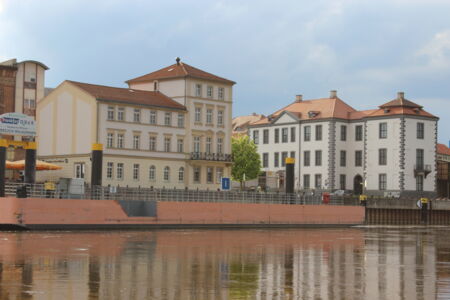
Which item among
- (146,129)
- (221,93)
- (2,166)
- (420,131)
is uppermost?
(221,93)

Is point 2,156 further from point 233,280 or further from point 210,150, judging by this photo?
point 210,150

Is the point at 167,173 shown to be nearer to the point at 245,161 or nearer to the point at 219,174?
the point at 219,174

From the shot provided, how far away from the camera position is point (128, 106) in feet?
246

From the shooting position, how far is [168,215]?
53.9 metres

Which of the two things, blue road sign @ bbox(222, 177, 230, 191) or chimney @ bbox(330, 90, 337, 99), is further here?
chimney @ bbox(330, 90, 337, 99)

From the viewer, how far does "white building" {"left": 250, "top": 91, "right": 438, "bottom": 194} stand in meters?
90.8

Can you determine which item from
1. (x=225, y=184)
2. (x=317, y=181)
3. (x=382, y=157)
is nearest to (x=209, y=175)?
(x=317, y=181)

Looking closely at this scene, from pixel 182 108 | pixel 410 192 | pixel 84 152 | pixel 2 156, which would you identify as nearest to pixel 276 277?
pixel 2 156

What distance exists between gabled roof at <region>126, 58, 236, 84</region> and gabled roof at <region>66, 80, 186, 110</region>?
2.29 metres

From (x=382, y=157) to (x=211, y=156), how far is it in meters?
21.8

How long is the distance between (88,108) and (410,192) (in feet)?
122

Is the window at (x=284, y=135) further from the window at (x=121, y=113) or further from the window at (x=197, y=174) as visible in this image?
the window at (x=121, y=113)

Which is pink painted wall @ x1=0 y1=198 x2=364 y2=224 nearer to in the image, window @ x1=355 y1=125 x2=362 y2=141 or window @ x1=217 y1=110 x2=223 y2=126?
window @ x1=217 y1=110 x2=223 y2=126

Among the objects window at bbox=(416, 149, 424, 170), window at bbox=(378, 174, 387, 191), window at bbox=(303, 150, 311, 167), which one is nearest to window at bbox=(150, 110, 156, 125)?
window at bbox=(303, 150, 311, 167)
